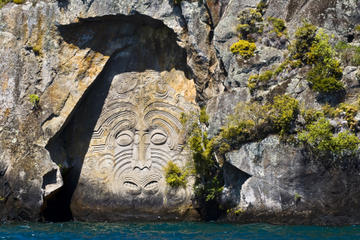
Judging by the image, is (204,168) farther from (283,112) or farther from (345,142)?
(345,142)

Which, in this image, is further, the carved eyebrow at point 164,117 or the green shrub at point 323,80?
the carved eyebrow at point 164,117

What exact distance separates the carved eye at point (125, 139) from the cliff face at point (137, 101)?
0.13 ft

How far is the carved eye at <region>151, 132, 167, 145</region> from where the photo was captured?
85.5 feet

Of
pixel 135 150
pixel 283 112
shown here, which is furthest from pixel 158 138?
pixel 283 112

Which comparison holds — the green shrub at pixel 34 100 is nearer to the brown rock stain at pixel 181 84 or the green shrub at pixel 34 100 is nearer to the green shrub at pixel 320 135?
the brown rock stain at pixel 181 84

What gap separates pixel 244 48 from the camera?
76.1 feet

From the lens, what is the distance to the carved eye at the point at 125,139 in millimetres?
26047

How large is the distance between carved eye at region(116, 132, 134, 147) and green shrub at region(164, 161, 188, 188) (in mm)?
1774

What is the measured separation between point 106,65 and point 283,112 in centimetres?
786

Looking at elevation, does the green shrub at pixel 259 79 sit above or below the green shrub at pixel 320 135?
above

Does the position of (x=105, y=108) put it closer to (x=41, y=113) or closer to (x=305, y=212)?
(x=41, y=113)

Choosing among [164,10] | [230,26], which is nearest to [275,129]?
[230,26]

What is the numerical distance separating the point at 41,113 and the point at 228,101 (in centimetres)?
708

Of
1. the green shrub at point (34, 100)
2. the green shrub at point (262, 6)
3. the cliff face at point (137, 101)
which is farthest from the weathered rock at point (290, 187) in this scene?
the green shrub at point (34, 100)
